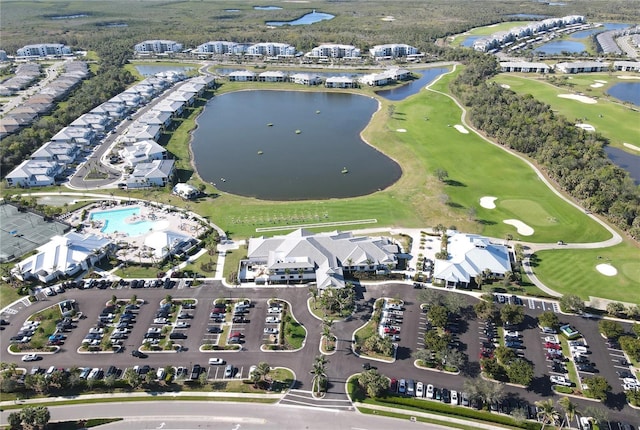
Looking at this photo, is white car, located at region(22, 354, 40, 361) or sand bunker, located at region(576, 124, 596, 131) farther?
sand bunker, located at region(576, 124, 596, 131)

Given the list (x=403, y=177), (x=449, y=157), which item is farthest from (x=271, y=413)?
(x=449, y=157)

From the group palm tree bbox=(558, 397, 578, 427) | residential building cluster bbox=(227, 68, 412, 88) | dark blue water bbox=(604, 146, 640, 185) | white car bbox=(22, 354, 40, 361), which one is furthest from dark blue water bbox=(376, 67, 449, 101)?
white car bbox=(22, 354, 40, 361)

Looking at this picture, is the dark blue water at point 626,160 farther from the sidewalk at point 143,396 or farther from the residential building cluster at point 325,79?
the sidewalk at point 143,396

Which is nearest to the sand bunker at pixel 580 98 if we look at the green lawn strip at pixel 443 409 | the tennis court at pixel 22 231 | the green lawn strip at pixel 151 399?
the green lawn strip at pixel 443 409

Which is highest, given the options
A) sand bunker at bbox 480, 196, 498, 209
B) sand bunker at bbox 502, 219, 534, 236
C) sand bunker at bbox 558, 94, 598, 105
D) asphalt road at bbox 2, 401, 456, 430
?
sand bunker at bbox 558, 94, 598, 105

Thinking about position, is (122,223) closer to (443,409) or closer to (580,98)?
(443,409)

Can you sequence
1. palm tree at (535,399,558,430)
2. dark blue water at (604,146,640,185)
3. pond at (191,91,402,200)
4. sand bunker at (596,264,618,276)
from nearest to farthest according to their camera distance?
palm tree at (535,399,558,430) < sand bunker at (596,264,618,276) < pond at (191,91,402,200) < dark blue water at (604,146,640,185)

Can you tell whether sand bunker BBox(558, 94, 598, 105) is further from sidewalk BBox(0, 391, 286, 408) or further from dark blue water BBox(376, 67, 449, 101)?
sidewalk BBox(0, 391, 286, 408)
